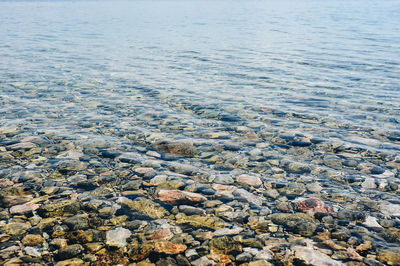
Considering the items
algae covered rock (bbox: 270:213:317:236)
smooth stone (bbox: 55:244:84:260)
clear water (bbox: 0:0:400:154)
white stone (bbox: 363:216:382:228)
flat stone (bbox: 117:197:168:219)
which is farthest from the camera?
clear water (bbox: 0:0:400:154)

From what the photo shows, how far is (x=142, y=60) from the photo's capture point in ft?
59.8

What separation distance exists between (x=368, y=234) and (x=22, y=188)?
4821mm

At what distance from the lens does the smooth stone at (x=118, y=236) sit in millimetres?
4414

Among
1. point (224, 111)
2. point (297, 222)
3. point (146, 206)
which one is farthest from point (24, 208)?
point (224, 111)

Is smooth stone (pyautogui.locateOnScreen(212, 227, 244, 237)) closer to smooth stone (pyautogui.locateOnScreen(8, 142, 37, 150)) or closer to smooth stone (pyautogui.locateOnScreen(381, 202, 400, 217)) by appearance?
smooth stone (pyautogui.locateOnScreen(381, 202, 400, 217))

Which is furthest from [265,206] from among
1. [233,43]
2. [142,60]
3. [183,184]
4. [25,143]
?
[233,43]

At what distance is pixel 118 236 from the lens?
4.55 metres

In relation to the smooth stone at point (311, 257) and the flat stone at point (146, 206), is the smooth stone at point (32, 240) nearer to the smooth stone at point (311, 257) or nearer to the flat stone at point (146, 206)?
the flat stone at point (146, 206)

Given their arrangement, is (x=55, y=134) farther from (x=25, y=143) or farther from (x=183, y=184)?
(x=183, y=184)

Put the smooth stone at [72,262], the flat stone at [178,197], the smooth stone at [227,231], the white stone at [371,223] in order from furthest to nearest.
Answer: the flat stone at [178,197] < the white stone at [371,223] < the smooth stone at [227,231] < the smooth stone at [72,262]

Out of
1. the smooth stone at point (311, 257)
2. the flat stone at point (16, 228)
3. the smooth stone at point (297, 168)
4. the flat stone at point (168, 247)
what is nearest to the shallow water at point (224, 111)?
the smooth stone at point (297, 168)

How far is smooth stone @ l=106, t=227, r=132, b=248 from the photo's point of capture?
4414 mm

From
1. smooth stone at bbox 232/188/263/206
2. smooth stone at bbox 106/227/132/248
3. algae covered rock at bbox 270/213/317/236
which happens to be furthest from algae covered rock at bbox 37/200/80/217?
algae covered rock at bbox 270/213/317/236

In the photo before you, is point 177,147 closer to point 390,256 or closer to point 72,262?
point 72,262
